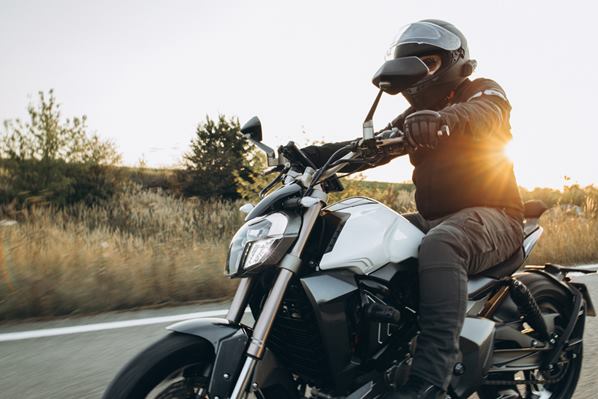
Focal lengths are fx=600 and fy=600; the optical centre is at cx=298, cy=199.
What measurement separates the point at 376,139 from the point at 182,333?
92 centimetres

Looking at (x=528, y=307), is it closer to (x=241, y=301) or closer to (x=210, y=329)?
(x=241, y=301)

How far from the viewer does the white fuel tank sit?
84.9 inches

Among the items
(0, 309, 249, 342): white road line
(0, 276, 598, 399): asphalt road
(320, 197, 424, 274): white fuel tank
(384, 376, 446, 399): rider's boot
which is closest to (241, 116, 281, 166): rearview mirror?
(320, 197, 424, 274): white fuel tank

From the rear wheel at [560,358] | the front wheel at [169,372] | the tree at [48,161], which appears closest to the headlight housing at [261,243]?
the front wheel at [169,372]

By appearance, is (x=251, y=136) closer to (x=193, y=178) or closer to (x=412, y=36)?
(x=412, y=36)

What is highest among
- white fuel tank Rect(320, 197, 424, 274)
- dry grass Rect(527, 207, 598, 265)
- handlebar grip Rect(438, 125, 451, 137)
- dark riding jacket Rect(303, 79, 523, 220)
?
handlebar grip Rect(438, 125, 451, 137)

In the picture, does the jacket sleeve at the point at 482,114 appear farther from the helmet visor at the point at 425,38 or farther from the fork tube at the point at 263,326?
the fork tube at the point at 263,326

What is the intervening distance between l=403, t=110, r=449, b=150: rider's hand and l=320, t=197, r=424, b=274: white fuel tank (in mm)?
354

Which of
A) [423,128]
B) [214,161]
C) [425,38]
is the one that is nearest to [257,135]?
[423,128]

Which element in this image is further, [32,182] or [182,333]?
[32,182]

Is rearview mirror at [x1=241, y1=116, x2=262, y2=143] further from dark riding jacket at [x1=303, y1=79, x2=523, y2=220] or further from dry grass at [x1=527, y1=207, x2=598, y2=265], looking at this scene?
dry grass at [x1=527, y1=207, x2=598, y2=265]

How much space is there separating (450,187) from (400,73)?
31.4 inches

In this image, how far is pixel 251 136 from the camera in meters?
2.46

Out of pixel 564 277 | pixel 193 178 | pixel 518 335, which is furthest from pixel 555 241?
pixel 193 178
